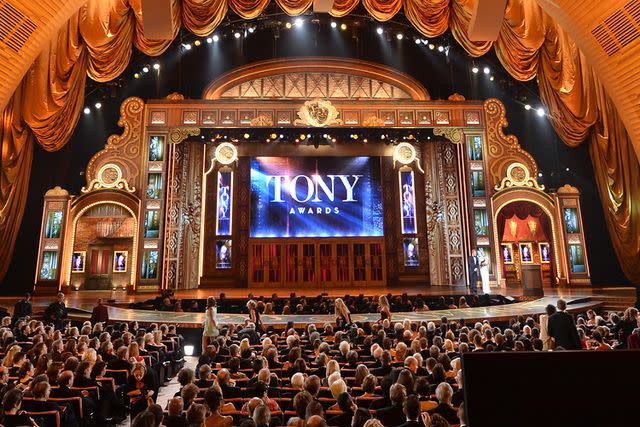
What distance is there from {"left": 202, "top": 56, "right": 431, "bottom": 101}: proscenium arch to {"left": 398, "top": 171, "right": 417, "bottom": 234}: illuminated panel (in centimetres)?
367

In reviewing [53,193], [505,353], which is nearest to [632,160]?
[505,353]

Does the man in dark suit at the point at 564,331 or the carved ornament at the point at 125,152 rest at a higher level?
the carved ornament at the point at 125,152

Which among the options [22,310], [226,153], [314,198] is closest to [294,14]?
[226,153]

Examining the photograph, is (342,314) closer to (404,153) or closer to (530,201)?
(404,153)

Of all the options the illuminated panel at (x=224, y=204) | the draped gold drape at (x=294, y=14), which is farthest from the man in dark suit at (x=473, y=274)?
the illuminated panel at (x=224, y=204)

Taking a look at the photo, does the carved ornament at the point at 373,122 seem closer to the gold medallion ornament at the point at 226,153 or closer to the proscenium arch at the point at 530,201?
the proscenium arch at the point at 530,201

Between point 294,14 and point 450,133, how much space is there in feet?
28.0

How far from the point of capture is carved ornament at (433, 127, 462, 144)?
55.8 feet

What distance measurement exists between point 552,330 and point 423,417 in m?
2.93

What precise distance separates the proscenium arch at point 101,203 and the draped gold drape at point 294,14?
8.17 ft

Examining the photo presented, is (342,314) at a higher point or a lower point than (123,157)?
lower

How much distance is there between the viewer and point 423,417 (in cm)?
285

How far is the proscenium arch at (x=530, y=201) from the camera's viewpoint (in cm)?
1591

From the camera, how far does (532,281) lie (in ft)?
40.3
